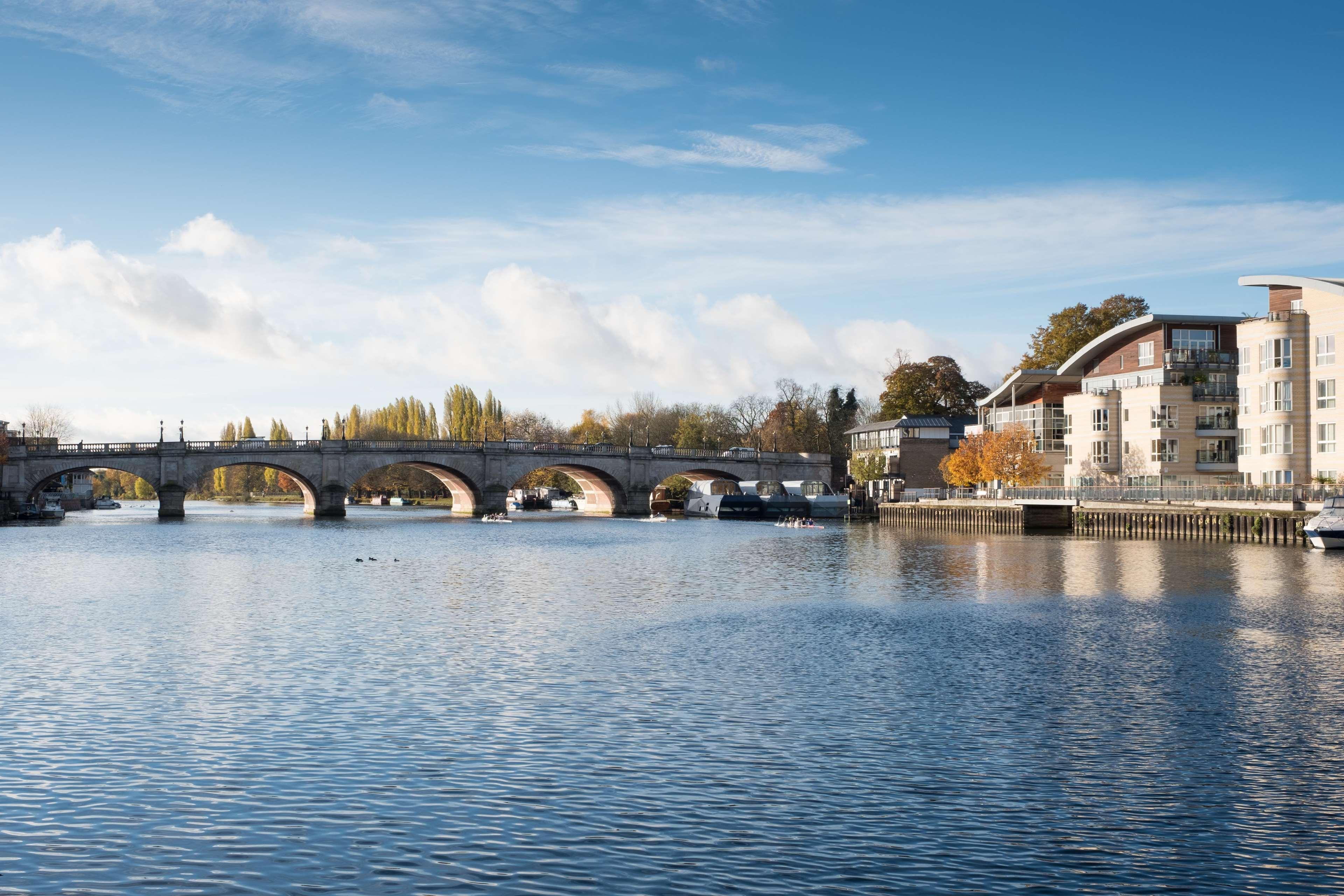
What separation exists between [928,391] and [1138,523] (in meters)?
67.5

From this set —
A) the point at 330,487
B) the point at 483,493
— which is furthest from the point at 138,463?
the point at 483,493

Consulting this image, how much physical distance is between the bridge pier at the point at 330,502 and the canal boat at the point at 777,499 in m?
44.6

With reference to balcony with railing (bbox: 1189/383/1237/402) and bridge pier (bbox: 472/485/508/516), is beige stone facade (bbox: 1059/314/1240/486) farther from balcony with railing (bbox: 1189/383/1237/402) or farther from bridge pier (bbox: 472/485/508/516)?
bridge pier (bbox: 472/485/508/516)

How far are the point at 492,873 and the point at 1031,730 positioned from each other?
10.6 metres

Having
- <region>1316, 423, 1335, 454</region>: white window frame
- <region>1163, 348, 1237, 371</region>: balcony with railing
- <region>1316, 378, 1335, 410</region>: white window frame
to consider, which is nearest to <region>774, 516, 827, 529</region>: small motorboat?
<region>1163, 348, 1237, 371</region>: balcony with railing

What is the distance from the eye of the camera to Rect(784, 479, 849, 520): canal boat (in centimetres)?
13550

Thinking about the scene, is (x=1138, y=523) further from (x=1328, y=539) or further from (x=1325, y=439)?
(x=1328, y=539)

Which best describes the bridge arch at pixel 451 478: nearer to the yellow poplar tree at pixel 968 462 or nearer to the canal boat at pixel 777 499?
the canal boat at pixel 777 499

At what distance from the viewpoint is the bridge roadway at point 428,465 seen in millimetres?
111750

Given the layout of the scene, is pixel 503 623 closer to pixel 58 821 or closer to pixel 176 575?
pixel 58 821

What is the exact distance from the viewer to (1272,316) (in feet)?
260

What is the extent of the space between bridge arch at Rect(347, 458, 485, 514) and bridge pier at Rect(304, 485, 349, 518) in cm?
113

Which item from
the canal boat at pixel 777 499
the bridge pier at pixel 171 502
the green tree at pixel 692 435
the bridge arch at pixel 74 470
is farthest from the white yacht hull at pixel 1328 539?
the green tree at pixel 692 435

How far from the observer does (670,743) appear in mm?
19328
